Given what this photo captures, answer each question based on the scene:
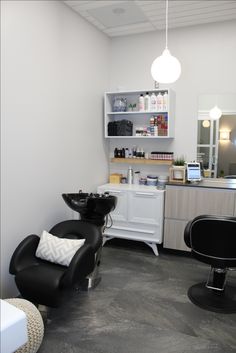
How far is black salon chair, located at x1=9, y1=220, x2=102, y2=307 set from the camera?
2.19 metres

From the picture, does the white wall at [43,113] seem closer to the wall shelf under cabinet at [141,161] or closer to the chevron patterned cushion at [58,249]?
the chevron patterned cushion at [58,249]

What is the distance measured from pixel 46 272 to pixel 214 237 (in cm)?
138

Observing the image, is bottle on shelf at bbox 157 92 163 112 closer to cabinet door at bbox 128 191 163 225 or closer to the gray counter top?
the gray counter top

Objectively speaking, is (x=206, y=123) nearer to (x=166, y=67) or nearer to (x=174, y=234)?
(x=166, y=67)

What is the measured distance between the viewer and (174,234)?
3.58 m

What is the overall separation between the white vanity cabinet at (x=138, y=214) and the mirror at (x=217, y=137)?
777 mm

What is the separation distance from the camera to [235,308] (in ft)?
8.28

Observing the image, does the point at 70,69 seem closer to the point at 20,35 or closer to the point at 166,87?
the point at 20,35

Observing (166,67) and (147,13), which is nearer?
(166,67)

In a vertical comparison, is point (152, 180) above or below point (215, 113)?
below

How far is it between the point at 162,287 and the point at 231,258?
2.66 feet

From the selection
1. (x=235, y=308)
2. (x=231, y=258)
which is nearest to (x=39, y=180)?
(x=231, y=258)

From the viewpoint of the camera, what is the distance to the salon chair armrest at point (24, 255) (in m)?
2.37

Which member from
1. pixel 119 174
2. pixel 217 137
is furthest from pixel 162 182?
pixel 217 137
